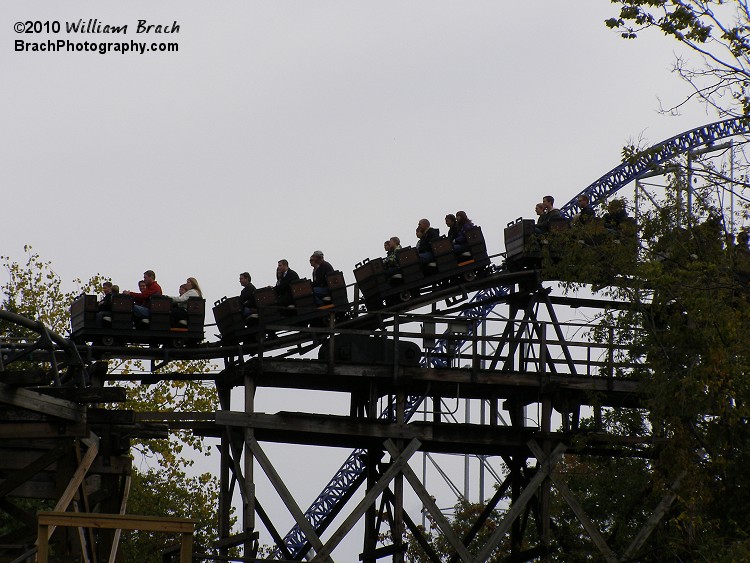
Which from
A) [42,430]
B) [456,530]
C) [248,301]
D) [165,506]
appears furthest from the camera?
[456,530]

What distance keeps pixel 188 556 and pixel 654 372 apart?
32.6 ft

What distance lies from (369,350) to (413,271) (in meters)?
1.65

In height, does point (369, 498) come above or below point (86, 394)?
below

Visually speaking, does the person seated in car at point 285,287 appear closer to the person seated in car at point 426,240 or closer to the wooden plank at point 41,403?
the person seated in car at point 426,240

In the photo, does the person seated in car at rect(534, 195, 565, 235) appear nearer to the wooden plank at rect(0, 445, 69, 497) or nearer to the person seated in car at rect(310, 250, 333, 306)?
the person seated in car at rect(310, 250, 333, 306)

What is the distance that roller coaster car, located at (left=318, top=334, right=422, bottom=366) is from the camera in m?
25.1

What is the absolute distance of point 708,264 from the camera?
2147cm

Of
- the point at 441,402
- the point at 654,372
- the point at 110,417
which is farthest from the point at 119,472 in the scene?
the point at 654,372

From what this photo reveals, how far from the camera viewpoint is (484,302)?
26719 mm

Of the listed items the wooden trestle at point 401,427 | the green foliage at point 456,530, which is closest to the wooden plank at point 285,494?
the wooden trestle at point 401,427

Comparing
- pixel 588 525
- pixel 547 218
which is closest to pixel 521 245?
pixel 547 218

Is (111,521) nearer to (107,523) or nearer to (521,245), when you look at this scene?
(107,523)

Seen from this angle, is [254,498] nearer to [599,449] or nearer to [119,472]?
[119,472]

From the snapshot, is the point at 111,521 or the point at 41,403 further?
the point at 41,403
